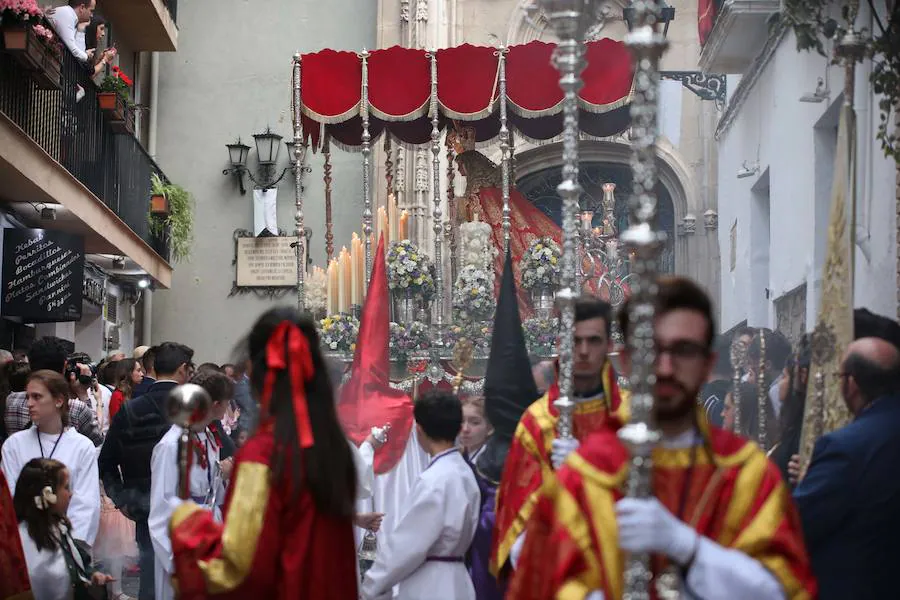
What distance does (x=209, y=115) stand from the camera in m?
20.3

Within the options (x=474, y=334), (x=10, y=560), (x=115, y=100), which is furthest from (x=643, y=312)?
(x=115, y=100)

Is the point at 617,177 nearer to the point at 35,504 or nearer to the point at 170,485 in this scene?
the point at 170,485

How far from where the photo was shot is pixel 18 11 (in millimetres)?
10922

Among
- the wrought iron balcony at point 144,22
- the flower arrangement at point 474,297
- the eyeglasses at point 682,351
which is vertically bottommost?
the eyeglasses at point 682,351

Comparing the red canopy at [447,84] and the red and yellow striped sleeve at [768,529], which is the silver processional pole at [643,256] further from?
the red canopy at [447,84]

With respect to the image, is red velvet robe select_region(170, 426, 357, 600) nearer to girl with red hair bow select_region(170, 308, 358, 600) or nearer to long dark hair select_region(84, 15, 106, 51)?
girl with red hair bow select_region(170, 308, 358, 600)

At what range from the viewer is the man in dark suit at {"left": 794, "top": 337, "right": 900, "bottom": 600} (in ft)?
15.2

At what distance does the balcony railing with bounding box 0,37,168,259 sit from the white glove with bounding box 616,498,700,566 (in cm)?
991

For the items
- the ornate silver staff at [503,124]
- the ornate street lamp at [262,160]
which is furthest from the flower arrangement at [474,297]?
the ornate street lamp at [262,160]

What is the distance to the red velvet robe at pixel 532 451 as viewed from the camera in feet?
15.7

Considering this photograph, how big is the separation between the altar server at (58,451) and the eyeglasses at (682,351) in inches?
→ 172

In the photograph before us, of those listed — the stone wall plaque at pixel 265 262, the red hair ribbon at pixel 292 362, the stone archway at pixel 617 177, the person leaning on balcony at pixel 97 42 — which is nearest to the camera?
the red hair ribbon at pixel 292 362

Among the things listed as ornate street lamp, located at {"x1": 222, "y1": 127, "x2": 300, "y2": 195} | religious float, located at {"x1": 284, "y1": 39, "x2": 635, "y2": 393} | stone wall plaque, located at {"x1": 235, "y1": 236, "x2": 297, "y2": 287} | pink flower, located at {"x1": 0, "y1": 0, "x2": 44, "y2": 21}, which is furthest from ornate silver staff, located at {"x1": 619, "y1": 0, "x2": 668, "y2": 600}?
stone wall plaque, located at {"x1": 235, "y1": 236, "x2": 297, "y2": 287}

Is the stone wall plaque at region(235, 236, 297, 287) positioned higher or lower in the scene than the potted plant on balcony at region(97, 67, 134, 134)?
lower
